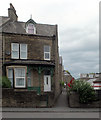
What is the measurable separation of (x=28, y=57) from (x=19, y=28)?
4.76m

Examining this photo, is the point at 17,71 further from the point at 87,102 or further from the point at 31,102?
the point at 87,102

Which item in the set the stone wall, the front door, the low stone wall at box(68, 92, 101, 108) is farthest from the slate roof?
the low stone wall at box(68, 92, 101, 108)

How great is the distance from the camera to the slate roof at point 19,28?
58.2ft

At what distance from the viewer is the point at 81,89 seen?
42.4 ft

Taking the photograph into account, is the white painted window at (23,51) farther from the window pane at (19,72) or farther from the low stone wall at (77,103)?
the low stone wall at (77,103)

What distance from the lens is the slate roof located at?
58.2 feet

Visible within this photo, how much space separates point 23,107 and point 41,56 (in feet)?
23.9

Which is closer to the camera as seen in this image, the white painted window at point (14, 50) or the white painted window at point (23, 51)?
the white painted window at point (14, 50)

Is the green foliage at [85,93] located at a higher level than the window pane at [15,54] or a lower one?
lower

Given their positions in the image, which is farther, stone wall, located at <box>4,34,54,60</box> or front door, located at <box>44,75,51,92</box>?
front door, located at <box>44,75,51,92</box>

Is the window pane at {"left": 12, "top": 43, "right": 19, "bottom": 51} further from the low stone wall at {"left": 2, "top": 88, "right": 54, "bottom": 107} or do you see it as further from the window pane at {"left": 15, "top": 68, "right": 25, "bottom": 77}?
the low stone wall at {"left": 2, "top": 88, "right": 54, "bottom": 107}

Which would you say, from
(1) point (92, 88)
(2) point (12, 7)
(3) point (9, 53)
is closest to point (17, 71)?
(3) point (9, 53)

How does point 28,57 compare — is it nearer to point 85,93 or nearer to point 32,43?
point 32,43

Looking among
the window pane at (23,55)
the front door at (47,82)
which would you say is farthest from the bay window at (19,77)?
the front door at (47,82)
